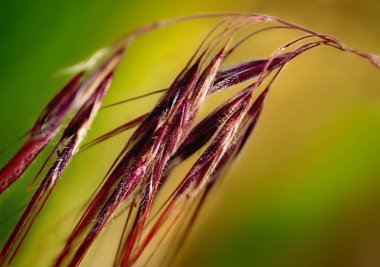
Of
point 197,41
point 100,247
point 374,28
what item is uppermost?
point 374,28

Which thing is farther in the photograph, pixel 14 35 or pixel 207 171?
pixel 14 35

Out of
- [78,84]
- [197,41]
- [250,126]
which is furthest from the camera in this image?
[197,41]

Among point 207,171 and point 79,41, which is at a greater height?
point 79,41

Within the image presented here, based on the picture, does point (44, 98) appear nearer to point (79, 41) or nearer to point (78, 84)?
point (79, 41)

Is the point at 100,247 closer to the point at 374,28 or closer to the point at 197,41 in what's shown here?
the point at 197,41

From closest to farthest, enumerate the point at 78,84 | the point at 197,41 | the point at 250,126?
the point at 78,84, the point at 250,126, the point at 197,41

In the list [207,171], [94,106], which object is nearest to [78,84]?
[94,106]

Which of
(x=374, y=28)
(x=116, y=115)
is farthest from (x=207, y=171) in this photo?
(x=374, y=28)
